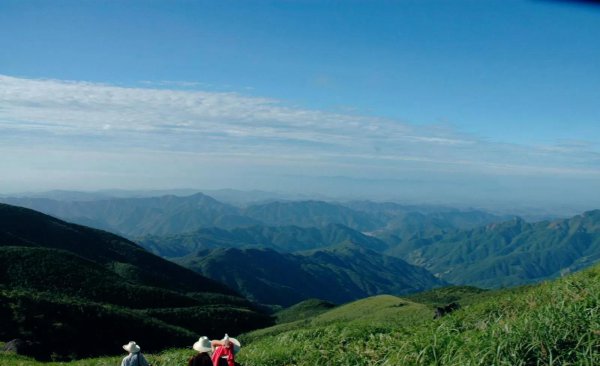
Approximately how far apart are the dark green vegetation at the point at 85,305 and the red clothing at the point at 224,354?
3993cm

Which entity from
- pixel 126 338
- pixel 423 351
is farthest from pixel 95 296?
pixel 423 351

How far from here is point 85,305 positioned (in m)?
93.2

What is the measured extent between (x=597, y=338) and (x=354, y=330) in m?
8.84

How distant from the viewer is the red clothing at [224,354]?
1212 centimetres

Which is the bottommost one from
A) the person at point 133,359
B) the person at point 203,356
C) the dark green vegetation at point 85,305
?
the dark green vegetation at point 85,305

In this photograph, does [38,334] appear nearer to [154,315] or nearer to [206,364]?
[154,315]

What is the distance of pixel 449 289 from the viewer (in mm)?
191125

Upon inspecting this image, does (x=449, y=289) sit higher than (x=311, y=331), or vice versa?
(x=311, y=331)

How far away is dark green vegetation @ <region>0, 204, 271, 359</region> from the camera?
7888cm

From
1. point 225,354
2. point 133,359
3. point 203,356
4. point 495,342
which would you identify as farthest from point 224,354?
point 495,342

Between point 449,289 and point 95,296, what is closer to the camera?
point 95,296

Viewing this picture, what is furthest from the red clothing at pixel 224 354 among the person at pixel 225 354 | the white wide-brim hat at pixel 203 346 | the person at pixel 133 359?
the person at pixel 133 359

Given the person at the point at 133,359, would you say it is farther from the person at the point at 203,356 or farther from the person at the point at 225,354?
the person at the point at 225,354

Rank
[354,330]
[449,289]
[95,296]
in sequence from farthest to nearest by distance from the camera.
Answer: [449,289]
[95,296]
[354,330]
